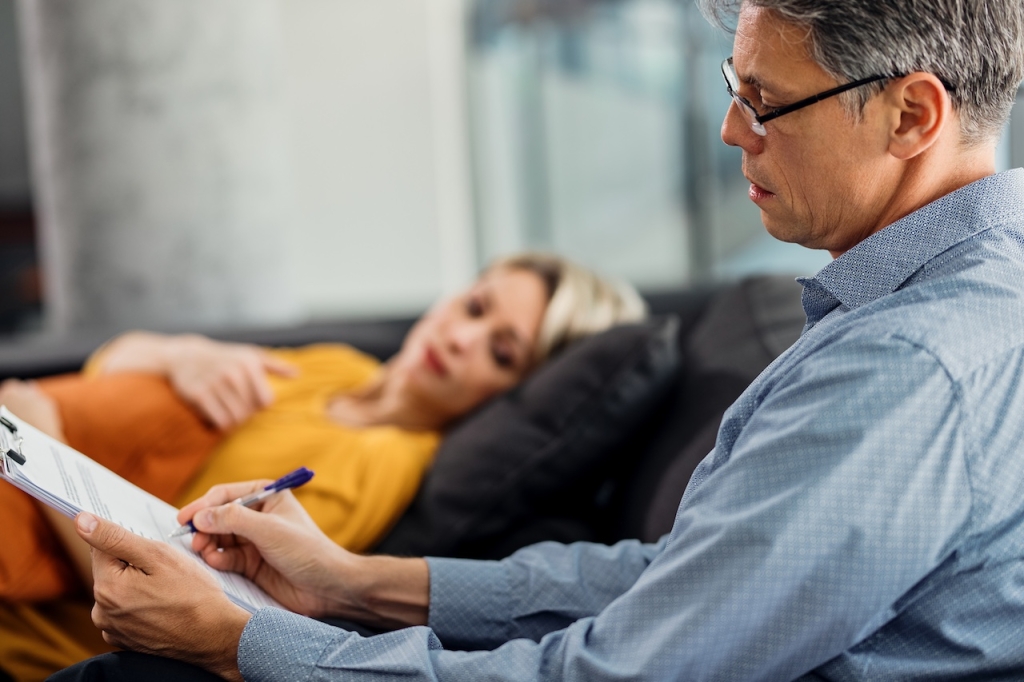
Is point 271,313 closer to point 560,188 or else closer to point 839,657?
point 839,657

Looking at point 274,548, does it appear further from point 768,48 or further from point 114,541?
point 768,48

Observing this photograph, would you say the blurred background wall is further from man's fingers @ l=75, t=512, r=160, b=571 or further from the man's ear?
man's fingers @ l=75, t=512, r=160, b=571

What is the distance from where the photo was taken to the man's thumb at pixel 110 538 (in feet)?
3.27

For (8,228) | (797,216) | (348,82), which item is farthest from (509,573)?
(8,228)

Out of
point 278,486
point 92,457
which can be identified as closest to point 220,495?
point 278,486

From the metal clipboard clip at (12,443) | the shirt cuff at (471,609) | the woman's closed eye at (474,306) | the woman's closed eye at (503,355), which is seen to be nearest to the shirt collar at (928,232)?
the shirt cuff at (471,609)

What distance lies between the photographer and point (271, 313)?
10.6 ft

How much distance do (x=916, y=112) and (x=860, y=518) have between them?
0.40 m

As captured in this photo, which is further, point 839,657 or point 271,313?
point 271,313

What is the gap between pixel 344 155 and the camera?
636cm

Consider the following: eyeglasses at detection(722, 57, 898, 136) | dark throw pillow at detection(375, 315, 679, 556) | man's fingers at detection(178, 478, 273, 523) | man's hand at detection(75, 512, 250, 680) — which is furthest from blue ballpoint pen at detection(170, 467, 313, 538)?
eyeglasses at detection(722, 57, 898, 136)

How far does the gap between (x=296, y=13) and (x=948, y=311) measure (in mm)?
5927

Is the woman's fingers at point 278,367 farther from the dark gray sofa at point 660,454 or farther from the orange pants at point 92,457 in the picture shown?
the dark gray sofa at point 660,454

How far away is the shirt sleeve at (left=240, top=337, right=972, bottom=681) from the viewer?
838 millimetres
